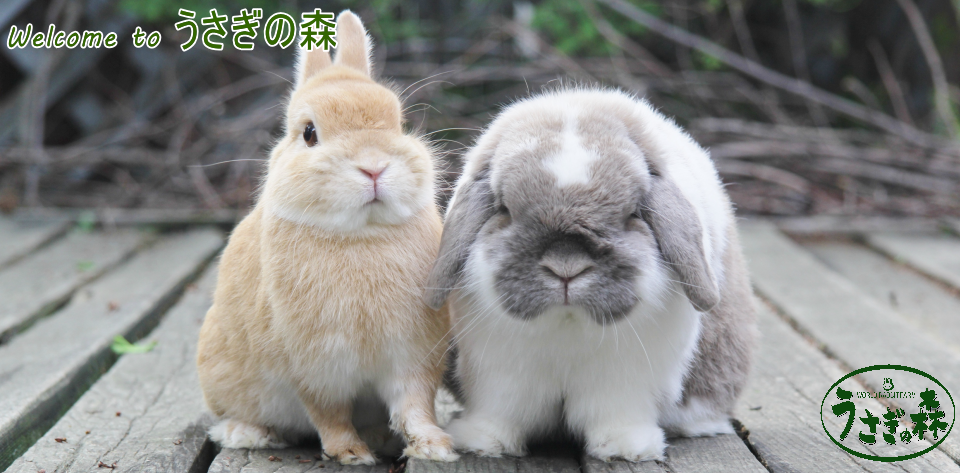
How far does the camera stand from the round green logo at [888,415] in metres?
2.02

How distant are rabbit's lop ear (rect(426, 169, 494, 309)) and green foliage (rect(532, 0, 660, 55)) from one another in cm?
414

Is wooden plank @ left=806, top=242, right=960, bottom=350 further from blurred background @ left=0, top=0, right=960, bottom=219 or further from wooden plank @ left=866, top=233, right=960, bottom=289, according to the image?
blurred background @ left=0, top=0, right=960, bottom=219

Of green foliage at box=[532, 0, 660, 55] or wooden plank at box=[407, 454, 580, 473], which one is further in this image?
green foliage at box=[532, 0, 660, 55]

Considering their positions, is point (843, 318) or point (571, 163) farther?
point (843, 318)

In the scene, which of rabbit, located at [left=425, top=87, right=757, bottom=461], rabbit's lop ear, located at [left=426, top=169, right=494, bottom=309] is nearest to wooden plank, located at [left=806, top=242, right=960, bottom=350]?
rabbit, located at [left=425, top=87, right=757, bottom=461]

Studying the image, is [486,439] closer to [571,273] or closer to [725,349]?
[571,273]

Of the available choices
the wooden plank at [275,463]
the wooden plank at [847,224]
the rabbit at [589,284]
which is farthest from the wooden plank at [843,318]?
the wooden plank at [275,463]

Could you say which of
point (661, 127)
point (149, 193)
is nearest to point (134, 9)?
point (149, 193)

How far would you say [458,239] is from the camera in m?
1.79

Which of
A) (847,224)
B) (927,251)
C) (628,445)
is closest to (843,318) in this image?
(927,251)

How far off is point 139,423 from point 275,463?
1.77 ft

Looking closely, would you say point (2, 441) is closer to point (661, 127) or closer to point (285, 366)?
point (285, 366)

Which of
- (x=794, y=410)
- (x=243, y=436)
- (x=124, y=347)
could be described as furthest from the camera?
(x=124, y=347)

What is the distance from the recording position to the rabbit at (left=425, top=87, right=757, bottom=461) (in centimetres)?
166
